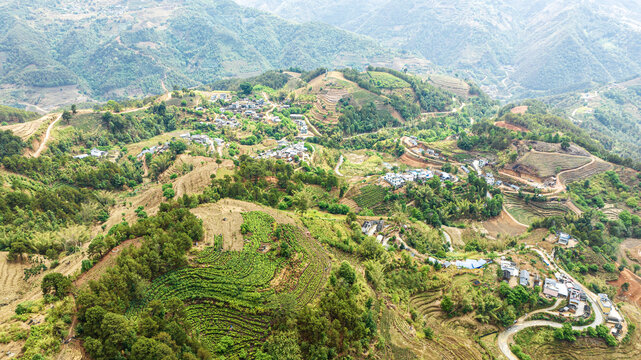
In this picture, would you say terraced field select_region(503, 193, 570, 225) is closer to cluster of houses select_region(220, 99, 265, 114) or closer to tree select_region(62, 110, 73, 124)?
cluster of houses select_region(220, 99, 265, 114)

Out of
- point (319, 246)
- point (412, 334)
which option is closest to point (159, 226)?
point (319, 246)

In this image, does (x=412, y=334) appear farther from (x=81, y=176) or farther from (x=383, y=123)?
(x=383, y=123)

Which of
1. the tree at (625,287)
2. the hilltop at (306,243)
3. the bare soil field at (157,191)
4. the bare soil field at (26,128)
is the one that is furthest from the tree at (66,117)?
the tree at (625,287)

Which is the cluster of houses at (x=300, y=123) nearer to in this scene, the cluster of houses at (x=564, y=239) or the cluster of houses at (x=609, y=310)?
the cluster of houses at (x=564, y=239)

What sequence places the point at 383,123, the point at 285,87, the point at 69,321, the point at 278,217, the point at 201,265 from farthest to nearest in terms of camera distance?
the point at 285,87 < the point at 383,123 < the point at 278,217 < the point at 201,265 < the point at 69,321

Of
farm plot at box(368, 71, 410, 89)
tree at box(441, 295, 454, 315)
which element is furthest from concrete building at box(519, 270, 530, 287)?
farm plot at box(368, 71, 410, 89)

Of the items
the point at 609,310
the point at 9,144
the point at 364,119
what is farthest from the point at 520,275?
the point at 9,144
